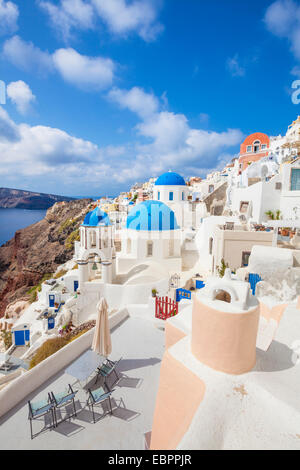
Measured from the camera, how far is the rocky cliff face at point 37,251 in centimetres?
4362

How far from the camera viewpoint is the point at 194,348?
443 cm

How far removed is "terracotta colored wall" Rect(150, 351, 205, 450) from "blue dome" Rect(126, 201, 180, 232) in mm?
14213

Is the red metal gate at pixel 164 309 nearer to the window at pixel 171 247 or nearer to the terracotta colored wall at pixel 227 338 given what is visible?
the terracotta colored wall at pixel 227 338

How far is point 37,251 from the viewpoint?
5431 cm

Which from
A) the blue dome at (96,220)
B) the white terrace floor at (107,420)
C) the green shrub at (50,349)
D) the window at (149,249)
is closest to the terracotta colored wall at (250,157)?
the window at (149,249)

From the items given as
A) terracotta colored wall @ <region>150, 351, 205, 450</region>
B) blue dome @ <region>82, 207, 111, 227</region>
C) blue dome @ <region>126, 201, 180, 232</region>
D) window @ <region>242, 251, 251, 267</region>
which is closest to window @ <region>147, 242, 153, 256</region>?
blue dome @ <region>126, 201, 180, 232</region>

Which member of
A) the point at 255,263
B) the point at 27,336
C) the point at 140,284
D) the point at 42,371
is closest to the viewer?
the point at 42,371

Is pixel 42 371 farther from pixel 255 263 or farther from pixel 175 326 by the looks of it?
pixel 255 263

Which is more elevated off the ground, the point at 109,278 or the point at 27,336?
the point at 109,278

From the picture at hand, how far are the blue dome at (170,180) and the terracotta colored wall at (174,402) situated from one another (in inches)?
1083

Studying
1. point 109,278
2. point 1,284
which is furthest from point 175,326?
point 1,284

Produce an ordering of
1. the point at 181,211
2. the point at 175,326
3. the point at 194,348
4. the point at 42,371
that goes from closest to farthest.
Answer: the point at 194,348 → the point at 175,326 → the point at 42,371 → the point at 181,211

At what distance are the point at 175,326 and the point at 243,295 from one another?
7.52 feet

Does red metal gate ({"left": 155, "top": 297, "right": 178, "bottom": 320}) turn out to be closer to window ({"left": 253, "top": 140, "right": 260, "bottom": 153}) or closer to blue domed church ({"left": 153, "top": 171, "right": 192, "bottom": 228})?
blue domed church ({"left": 153, "top": 171, "right": 192, "bottom": 228})
